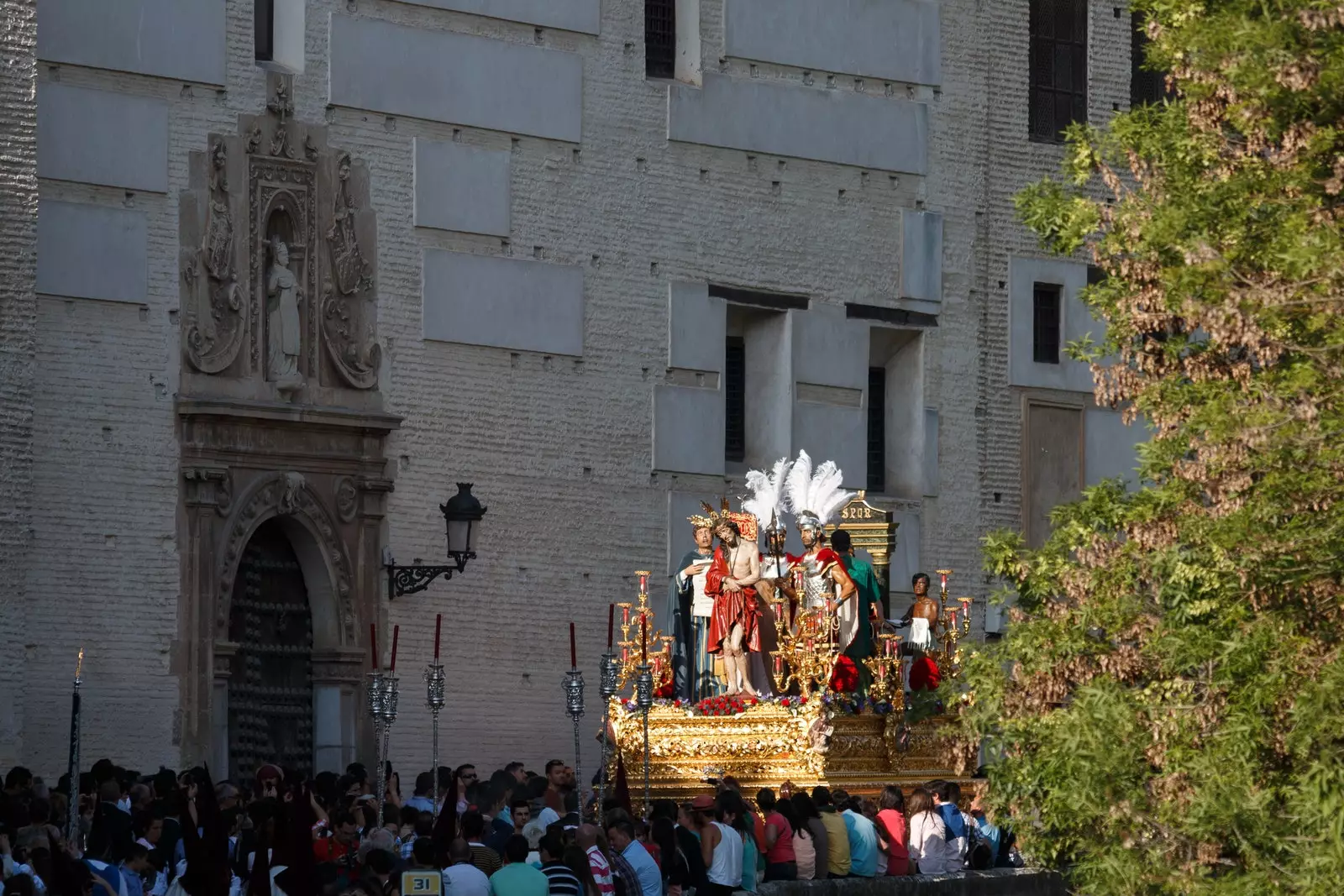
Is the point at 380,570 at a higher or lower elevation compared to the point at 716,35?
lower

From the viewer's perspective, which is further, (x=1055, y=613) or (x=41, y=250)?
(x=41, y=250)

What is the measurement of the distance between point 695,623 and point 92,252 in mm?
5711

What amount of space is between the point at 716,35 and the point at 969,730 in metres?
13.0

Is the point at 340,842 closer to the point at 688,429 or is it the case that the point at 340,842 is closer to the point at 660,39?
the point at 688,429

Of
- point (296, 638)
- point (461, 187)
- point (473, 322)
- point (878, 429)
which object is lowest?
point (296, 638)

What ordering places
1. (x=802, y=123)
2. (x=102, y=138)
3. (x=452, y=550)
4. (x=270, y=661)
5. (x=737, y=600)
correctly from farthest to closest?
(x=802, y=123) < (x=452, y=550) < (x=270, y=661) < (x=102, y=138) < (x=737, y=600)

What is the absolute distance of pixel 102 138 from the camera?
2820 centimetres

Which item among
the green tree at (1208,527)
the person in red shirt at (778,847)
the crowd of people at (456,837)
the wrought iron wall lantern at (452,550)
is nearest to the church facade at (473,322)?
the wrought iron wall lantern at (452,550)

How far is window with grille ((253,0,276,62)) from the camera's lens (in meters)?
29.9

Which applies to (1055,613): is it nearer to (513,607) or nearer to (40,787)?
(40,787)

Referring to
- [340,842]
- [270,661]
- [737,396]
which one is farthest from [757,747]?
[737,396]

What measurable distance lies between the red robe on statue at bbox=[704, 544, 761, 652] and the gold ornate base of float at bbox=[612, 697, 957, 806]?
2.07ft

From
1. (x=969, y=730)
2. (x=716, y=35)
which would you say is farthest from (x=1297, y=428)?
(x=716, y=35)

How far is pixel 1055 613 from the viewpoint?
21.1 metres
